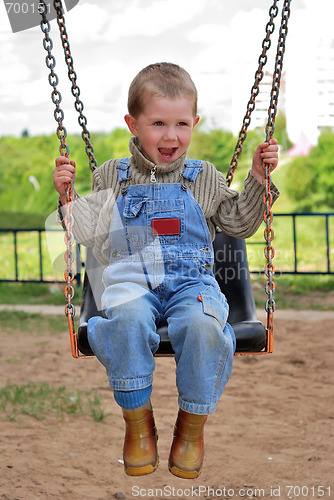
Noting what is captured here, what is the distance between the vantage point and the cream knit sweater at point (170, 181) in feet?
6.66

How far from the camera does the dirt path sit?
2824mm

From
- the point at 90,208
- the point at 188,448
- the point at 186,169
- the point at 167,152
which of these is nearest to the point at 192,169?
the point at 186,169

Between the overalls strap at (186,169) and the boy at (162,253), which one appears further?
the overalls strap at (186,169)

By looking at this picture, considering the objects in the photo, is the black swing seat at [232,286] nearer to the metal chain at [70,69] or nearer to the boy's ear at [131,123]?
the metal chain at [70,69]

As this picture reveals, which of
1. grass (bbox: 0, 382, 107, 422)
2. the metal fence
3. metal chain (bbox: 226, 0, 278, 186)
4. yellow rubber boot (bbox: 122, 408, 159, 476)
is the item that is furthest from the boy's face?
the metal fence

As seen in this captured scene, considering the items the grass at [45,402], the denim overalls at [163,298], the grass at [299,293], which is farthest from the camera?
the grass at [299,293]

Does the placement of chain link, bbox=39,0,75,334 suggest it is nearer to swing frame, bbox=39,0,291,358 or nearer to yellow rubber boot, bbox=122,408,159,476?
swing frame, bbox=39,0,291,358

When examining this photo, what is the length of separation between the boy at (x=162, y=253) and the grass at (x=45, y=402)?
1.84 m

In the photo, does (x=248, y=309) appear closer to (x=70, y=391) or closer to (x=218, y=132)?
(x=70, y=391)

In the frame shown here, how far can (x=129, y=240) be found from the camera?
196cm

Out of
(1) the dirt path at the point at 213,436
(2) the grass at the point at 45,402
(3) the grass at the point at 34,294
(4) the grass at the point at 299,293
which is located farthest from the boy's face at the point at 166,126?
(3) the grass at the point at 34,294

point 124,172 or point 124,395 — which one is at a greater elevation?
point 124,172

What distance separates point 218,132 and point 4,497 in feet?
31.6

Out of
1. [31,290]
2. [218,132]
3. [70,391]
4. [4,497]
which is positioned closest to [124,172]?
[4,497]
